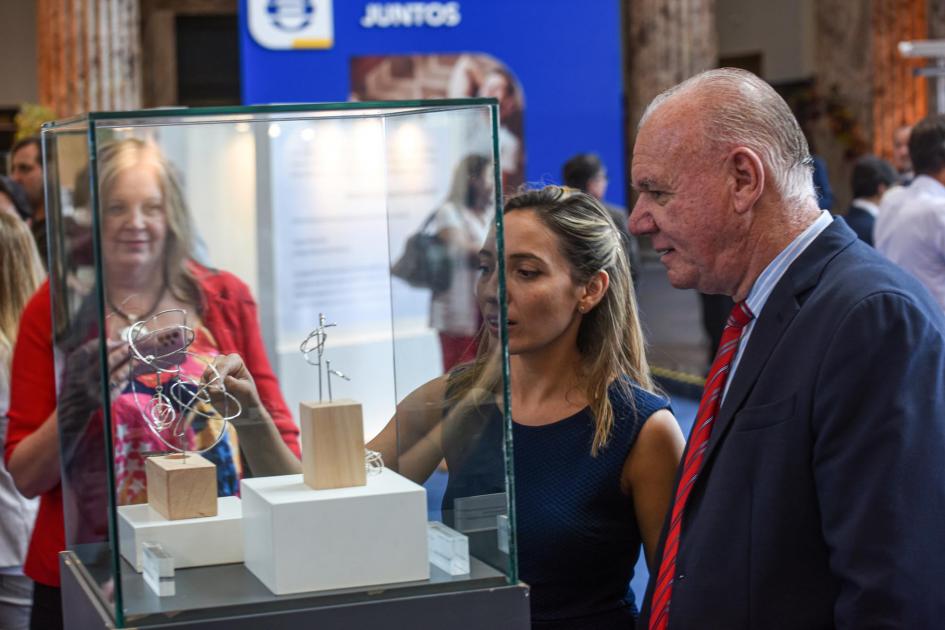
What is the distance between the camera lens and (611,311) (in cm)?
227

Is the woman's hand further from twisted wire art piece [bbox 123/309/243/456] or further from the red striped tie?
the red striped tie

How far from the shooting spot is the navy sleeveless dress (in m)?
2.05

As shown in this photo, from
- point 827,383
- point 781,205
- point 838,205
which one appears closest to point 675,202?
point 781,205

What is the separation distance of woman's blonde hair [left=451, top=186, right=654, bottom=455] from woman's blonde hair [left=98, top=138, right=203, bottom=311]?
0.56 metres

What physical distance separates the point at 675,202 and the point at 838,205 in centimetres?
1894

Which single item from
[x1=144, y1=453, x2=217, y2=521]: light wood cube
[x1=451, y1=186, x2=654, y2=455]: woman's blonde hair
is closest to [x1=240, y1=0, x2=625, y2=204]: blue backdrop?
[x1=451, y1=186, x2=654, y2=455]: woman's blonde hair

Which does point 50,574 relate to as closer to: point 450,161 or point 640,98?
point 450,161

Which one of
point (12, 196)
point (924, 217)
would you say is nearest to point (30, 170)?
point (12, 196)

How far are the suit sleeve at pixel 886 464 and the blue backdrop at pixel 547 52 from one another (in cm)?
636

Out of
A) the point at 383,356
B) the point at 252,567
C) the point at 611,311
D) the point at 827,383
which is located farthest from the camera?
the point at 611,311

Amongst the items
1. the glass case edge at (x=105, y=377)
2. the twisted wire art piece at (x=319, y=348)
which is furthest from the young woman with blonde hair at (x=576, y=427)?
the glass case edge at (x=105, y=377)

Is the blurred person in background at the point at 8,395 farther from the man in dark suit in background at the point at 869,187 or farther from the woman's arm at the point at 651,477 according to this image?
the man in dark suit in background at the point at 869,187

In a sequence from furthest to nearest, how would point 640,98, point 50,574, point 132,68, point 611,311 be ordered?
point 640,98 < point 132,68 < point 50,574 < point 611,311

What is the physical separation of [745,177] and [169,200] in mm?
850
